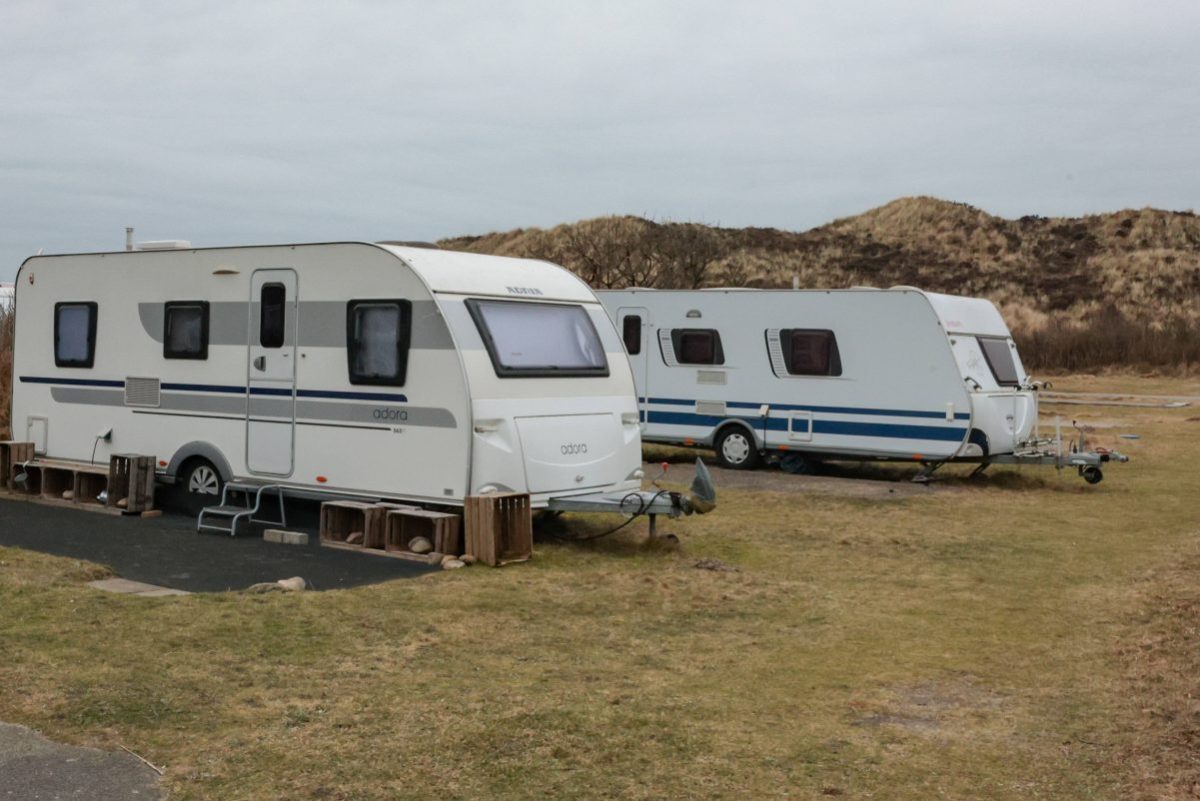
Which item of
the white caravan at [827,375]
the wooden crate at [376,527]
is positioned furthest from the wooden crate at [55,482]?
the white caravan at [827,375]

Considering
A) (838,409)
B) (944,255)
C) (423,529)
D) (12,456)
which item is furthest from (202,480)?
(944,255)

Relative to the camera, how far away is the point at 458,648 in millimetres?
7566

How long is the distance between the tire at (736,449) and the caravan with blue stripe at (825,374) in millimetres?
13

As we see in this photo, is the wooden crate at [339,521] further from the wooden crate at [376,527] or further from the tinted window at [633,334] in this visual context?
the tinted window at [633,334]

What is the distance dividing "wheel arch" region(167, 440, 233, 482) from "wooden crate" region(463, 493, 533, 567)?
290 cm

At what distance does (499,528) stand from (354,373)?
2.03m

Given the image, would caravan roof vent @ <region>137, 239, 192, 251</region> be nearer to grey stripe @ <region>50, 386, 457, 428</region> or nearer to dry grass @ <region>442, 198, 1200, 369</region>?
grey stripe @ <region>50, 386, 457, 428</region>

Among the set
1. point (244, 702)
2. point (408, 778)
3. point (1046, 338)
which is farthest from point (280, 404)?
point (1046, 338)

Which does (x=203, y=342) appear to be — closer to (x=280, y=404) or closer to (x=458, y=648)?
(x=280, y=404)

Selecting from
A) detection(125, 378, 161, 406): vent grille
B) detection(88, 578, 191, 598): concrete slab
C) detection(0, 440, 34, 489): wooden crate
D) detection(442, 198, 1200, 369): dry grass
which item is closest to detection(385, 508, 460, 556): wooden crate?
detection(88, 578, 191, 598): concrete slab

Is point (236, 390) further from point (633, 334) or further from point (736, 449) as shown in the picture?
point (736, 449)

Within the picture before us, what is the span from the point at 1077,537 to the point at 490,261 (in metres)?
5.93

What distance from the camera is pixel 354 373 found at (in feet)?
36.9

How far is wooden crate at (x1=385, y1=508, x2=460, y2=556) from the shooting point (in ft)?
33.8
